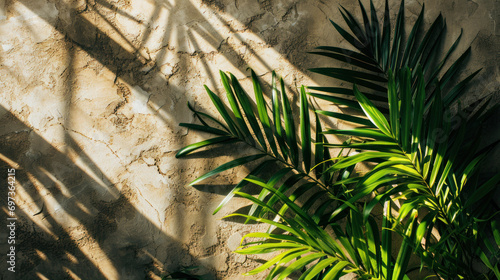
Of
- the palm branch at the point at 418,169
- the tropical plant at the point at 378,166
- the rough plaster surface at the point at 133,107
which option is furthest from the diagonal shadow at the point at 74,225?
the palm branch at the point at 418,169

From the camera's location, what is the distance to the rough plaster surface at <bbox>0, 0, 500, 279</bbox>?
122cm

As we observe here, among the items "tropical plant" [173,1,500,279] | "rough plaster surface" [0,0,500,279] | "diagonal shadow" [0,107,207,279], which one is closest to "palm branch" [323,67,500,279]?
"tropical plant" [173,1,500,279]

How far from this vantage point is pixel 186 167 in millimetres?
1242

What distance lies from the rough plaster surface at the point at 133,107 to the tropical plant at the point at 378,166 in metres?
0.10

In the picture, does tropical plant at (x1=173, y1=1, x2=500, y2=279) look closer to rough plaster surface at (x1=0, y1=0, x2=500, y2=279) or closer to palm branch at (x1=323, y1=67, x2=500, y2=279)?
palm branch at (x1=323, y1=67, x2=500, y2=279)

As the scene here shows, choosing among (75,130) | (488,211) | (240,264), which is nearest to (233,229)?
(240,264)

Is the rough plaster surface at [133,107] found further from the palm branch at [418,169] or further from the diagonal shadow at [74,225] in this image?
the palm branch at [418,169]

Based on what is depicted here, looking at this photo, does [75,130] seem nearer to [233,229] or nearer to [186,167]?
[186,167]

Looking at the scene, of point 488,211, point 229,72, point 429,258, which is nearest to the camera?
point 429,258

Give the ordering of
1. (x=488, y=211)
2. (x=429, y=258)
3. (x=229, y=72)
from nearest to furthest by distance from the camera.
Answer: (x=429, y=258), (x=488, y=211), (x=229, y=72)

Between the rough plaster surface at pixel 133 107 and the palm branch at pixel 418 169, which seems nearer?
the palm branch at pixel 418 169

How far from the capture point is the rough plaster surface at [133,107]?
4.01 ft

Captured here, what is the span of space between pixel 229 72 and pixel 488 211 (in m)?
1.00

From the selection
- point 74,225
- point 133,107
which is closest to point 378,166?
point 133,107
